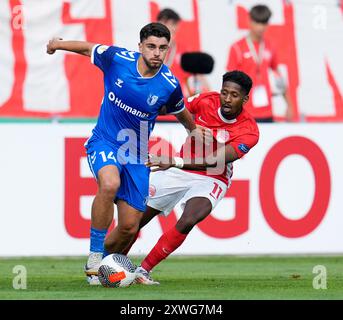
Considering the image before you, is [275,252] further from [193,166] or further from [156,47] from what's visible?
[156,47]

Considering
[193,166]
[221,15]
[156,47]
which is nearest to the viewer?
[156,47]

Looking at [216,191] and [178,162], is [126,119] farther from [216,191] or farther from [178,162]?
[216,191]

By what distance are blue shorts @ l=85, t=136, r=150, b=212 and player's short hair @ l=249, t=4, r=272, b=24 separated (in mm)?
4951

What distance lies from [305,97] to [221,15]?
1.57 meters

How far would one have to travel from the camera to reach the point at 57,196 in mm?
15406

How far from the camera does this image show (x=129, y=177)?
465 inches

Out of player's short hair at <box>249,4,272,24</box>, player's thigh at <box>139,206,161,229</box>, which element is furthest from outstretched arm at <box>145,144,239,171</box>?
player's short hair at <box>249,4,272,24</box>

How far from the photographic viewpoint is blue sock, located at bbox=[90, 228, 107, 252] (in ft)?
37.9

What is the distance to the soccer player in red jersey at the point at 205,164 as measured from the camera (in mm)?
12367

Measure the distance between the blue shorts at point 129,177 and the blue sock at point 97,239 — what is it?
0.45m

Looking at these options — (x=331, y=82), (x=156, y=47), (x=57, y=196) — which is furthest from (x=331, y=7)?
(x=156, y=47)

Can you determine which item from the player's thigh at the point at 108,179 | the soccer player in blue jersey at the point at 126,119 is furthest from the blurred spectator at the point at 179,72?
the player's thigh at the point at 108,179

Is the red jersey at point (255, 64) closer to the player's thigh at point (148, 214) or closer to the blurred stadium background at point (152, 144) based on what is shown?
the blurred stadium background at point (152, 144)

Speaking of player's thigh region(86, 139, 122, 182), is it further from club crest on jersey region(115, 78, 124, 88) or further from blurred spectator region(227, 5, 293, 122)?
blurred spectator region(227, 5, 293, 122)
